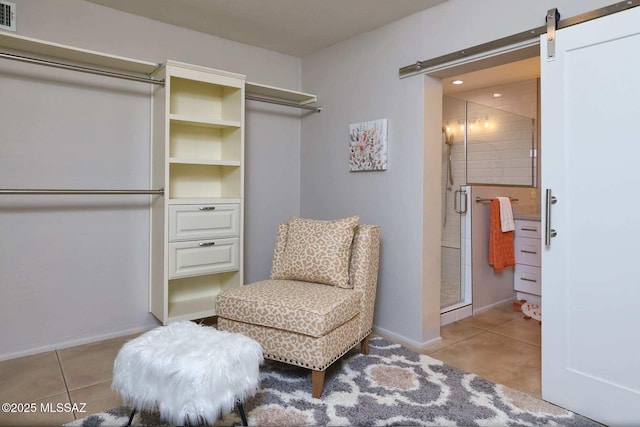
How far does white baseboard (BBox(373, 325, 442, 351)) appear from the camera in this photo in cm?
285

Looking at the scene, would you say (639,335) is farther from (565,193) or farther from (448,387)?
(448,387)

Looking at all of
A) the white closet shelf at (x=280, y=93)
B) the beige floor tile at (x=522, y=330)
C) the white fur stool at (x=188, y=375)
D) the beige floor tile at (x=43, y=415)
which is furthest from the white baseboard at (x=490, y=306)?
the beige floor tile at (x=43, y=415)

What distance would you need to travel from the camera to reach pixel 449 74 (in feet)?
9.15

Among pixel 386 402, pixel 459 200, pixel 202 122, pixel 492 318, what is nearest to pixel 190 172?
pixel 202 122

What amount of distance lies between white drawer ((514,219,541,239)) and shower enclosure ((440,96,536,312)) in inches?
23.2

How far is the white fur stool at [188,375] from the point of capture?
1.51 metres

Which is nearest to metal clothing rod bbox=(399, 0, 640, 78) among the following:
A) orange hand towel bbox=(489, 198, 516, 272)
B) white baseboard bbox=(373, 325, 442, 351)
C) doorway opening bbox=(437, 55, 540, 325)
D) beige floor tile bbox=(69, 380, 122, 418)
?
doorway opening bbox=(437, 55, 540, 325)

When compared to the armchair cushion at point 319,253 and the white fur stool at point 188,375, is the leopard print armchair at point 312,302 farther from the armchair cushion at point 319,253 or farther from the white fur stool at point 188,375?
the white fur stool at point 188,375

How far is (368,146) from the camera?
3152 mm

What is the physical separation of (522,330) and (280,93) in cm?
278

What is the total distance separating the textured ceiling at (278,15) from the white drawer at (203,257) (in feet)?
5.38

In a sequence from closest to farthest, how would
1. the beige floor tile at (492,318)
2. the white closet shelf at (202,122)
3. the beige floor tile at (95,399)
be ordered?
1. the beige floor tile at (95,399)
2. the white closet shelf at (202,122)
3. the beige floor tile at (492,318)

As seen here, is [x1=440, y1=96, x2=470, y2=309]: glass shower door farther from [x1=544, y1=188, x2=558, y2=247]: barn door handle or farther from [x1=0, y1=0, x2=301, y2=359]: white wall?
[x1=0, y1=0, x2=301, y2=359]: white wall

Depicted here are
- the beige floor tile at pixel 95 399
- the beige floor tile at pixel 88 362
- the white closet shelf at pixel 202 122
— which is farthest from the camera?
the white closet shelf at pixel 202 122
